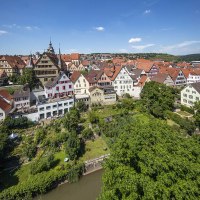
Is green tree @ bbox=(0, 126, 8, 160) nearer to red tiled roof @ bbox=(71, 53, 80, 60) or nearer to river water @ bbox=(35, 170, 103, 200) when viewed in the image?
river water @ bbox=(35, 170, 103, 200)

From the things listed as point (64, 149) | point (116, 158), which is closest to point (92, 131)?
point (64, 149)

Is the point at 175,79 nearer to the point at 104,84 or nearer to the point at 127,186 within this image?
the point at 104,84

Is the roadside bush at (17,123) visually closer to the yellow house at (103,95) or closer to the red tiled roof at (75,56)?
the yellow house at (103,95)

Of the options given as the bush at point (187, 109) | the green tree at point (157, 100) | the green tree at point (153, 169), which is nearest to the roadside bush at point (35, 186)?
the green tree at point (153, 169)

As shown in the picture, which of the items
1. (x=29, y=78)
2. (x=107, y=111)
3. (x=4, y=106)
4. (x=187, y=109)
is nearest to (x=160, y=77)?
(x=187, y=109)

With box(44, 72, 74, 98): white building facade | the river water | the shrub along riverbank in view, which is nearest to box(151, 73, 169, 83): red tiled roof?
box(44, 72, 74, 98): white building facade
